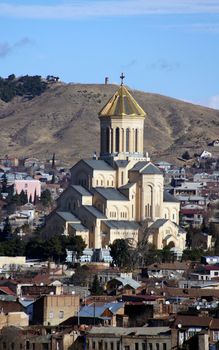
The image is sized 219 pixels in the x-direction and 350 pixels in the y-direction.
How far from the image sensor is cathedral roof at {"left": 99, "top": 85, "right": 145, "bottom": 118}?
11750cm

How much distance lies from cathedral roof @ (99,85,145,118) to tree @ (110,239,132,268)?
10907 millimetres

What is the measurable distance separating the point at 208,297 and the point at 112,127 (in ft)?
142

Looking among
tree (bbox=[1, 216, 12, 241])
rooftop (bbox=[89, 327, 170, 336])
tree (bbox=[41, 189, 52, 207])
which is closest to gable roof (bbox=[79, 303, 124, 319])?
rooftop (bbox=[89, 327, 170, 336])

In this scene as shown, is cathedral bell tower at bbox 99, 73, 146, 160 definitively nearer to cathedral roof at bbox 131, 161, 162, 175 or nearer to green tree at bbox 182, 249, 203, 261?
cathedral roof at bbox 131, 161, 162, 175

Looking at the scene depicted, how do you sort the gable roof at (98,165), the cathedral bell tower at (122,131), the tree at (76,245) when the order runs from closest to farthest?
the tree at (76,245) → the gable roof at (98,165) → the cathedral bell tower at (122,131)

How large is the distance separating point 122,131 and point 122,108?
1.36m

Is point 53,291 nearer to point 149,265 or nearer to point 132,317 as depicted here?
point 132,317

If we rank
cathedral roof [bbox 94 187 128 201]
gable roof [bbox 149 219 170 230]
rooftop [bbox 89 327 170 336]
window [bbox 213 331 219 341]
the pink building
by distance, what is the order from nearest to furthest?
rooftop [bbox 89 327 170 336] → window [bbox 213 331 219 341] → gable roof [bbox 149 219 170 230] → cathedral roof [bbox 94 187 128 201] → the pink building

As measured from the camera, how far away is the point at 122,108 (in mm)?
117938

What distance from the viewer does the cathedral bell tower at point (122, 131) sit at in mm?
117188

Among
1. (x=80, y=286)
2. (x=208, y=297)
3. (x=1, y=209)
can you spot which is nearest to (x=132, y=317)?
(x=208, y=297)

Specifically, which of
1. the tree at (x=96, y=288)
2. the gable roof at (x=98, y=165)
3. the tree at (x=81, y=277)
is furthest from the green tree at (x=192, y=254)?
the tree at (x=96, y=288)

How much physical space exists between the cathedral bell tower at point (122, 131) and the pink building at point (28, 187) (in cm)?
4176

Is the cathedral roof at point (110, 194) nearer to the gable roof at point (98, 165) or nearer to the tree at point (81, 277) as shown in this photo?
the gable roof at point (98, 165)
